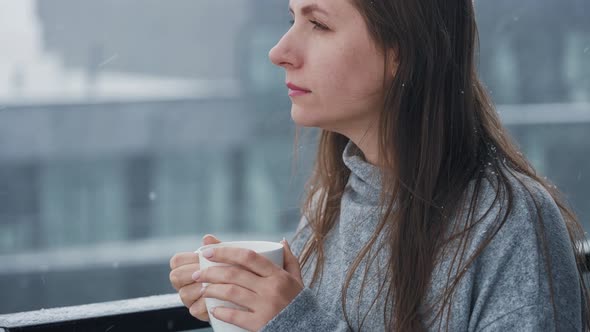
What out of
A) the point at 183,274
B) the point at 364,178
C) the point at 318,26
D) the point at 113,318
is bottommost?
the point at 113,318

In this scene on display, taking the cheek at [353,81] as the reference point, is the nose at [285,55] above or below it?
above

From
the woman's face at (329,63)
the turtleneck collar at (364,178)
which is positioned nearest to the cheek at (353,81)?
the woman's face at (329,63)

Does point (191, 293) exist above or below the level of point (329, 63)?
below

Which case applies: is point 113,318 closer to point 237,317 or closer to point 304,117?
point 237,317

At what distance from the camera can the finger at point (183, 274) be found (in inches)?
32.7

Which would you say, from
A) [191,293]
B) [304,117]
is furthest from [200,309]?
[304,117]

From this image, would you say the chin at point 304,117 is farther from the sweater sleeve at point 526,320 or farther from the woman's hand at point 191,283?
the sweater sleeve at point 526,320

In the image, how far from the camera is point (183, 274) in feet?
2.74

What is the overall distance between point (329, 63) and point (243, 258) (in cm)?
33

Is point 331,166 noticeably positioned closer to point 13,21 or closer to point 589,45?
point 13,21

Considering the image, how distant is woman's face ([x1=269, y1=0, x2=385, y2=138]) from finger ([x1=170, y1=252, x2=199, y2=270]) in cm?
25

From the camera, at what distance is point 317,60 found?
0.91 m

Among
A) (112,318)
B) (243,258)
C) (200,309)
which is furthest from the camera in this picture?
(112,318)

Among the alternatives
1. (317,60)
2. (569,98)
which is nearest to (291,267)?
(317,60)
